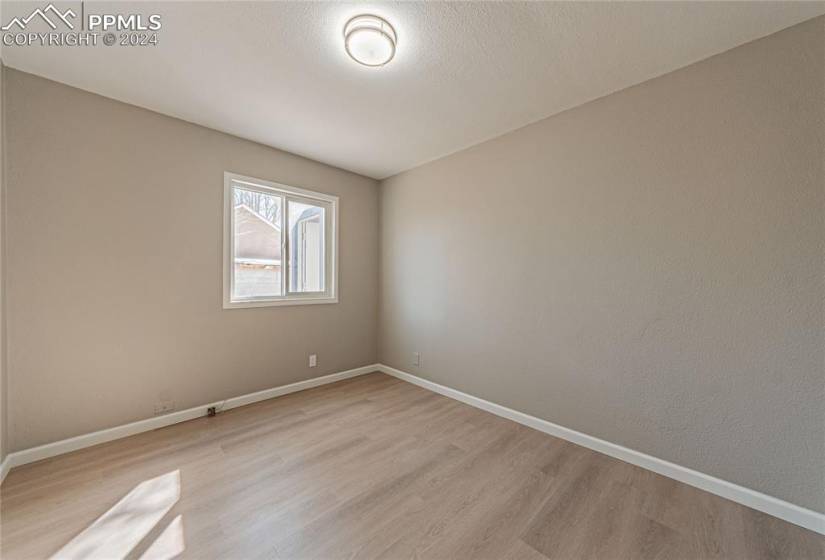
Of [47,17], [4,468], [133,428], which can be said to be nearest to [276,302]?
[133,428]

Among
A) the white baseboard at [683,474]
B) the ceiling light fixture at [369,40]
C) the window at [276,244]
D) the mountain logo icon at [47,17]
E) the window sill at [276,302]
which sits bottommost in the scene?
the white baseboard at [683,474]

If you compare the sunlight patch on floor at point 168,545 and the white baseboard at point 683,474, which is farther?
the white baseboard at point 683,474

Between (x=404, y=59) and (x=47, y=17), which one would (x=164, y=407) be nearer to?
(x=47, y=17)

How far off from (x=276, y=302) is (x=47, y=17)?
2378 millimetres

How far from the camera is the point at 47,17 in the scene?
1.68 metres

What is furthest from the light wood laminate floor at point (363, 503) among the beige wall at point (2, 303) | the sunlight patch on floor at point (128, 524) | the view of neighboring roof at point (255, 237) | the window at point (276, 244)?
the view of neighboring roof at point (255, 237)

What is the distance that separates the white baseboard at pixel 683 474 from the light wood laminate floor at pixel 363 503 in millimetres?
52

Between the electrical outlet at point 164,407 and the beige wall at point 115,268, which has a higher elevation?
the beige wall at point 115,268

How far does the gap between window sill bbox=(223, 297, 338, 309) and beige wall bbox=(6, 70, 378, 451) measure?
0.20ft

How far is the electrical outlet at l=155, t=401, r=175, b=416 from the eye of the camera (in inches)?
99.5

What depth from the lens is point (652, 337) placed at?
80.9 inches

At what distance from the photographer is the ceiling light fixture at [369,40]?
5.40ft

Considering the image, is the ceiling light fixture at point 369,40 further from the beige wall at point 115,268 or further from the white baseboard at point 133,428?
the white baseboard at point 133,428

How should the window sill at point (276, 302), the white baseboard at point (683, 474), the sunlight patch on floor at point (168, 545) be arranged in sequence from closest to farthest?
the sunlight patch on floor at point (168, 545) → the white baseboard at point (683, 474) → the window sill at point (276, 302)
